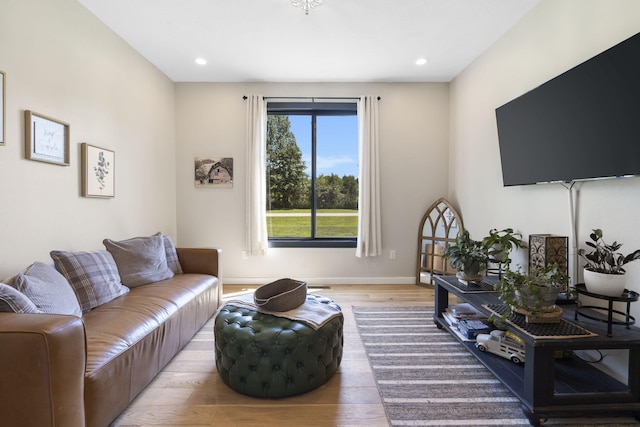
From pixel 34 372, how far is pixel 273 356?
3.34ft

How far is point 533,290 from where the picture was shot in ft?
5.29

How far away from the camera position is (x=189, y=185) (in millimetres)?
4055

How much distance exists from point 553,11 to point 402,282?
3174mm

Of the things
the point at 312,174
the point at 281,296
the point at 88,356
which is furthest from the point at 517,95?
the point at 88,356

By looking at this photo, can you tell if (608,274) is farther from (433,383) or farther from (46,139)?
(46,139)

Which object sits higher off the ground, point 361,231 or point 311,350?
point 361,231

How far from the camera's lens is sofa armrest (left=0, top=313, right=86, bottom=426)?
1.11 m

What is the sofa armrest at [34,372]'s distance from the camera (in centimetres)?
111

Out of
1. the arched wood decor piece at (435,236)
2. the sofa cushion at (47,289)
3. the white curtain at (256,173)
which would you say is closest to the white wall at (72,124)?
the sofa cushion at (47,289)

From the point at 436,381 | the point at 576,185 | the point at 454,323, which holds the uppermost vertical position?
the point at 576,185

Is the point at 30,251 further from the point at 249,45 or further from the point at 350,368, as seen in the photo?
Answer: the point at 249,45

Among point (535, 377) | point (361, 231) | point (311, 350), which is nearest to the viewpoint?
point (535, 377)

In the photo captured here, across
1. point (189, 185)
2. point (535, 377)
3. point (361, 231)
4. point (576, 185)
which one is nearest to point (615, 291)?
point (535, 377)

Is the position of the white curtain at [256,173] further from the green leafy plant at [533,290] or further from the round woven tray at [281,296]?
the green leafy plant at [533,290]
